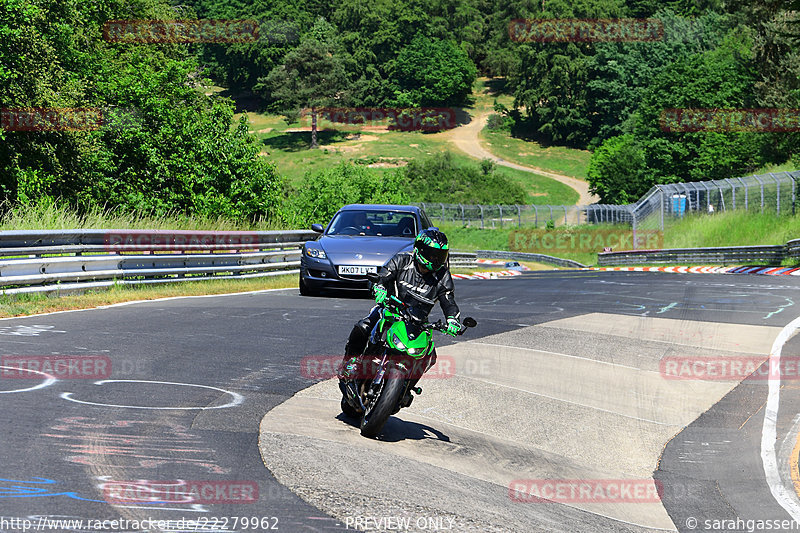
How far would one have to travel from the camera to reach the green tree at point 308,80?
127m

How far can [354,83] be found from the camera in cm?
13588

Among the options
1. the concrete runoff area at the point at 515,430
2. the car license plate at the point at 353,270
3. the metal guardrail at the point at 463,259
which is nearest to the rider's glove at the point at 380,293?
the concrete runoff area at the point at 515,430

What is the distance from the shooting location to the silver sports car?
16469mm

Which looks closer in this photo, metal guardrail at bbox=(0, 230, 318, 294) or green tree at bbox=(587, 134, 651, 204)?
metal guardrail at bbox=(0, 230, 318, 294)

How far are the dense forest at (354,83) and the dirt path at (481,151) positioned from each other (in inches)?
179

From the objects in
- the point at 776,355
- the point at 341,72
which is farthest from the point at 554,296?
the point at 341,72

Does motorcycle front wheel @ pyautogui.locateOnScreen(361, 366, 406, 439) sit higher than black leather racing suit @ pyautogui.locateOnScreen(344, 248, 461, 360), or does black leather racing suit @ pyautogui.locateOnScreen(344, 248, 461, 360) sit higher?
black leather racing suit @ pyautogui.locateOnScreen(344, 248, 461, 360)

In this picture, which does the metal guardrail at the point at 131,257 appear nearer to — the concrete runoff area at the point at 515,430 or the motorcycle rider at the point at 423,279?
the concrete runoff area at the point at 515,430

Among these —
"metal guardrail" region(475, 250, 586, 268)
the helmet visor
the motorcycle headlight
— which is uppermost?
the helmet visor

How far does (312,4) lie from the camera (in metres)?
171

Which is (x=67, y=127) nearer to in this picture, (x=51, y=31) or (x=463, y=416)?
(x=51, y=31)

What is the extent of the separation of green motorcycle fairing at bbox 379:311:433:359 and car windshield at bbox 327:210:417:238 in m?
10.5

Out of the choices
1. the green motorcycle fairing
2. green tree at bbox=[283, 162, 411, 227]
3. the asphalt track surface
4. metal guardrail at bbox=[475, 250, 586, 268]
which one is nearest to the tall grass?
the asphalt track surface

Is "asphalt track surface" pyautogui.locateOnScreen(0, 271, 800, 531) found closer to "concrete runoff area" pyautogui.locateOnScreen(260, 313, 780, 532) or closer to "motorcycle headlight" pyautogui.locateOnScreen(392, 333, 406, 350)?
"concrete runoff area" pyautogui.locateOnScreen(260, 313, 780, 532)
